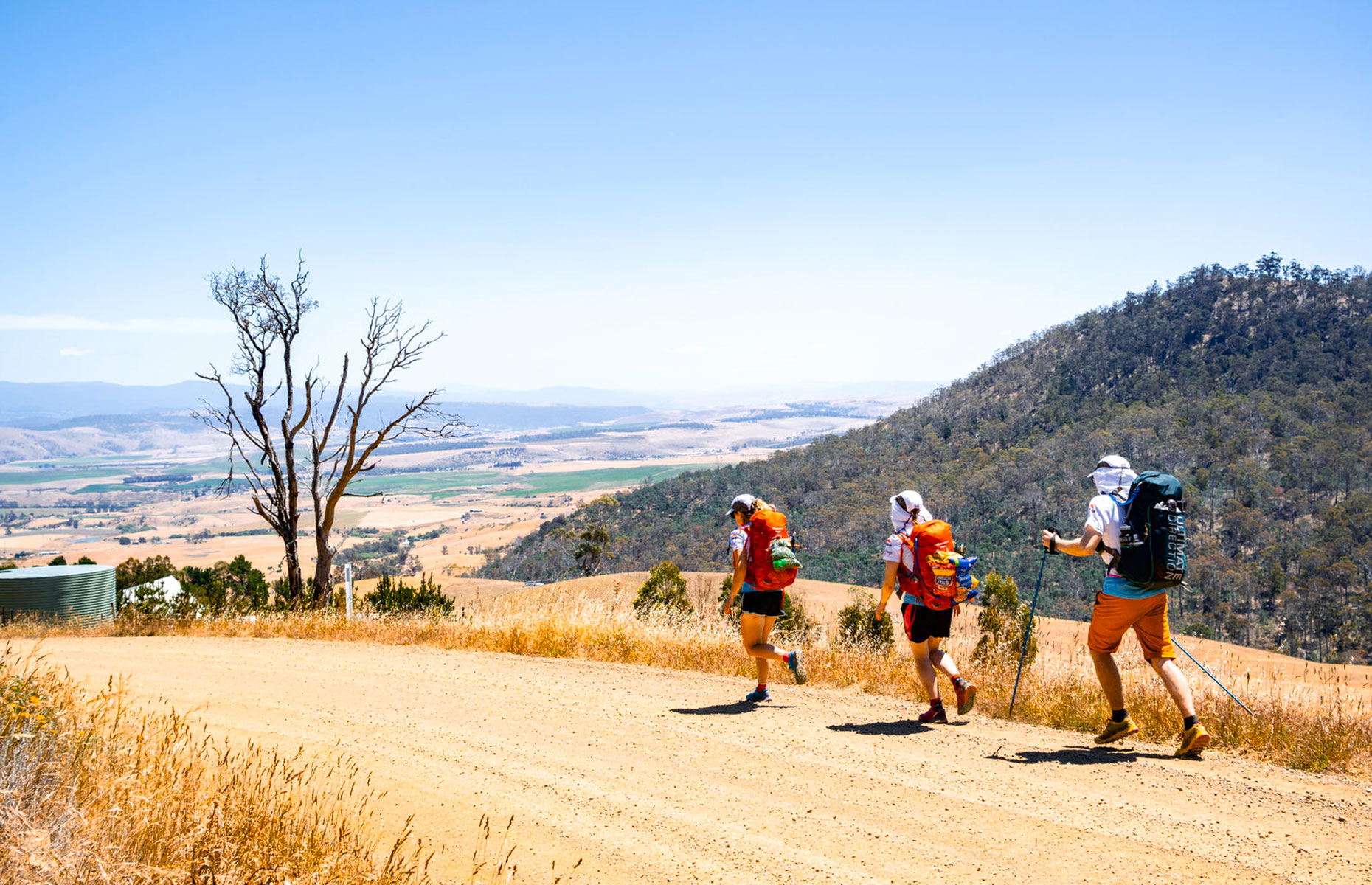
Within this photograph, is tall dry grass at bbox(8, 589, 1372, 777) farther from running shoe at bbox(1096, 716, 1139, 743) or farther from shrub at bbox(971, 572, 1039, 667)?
running shoe at bbox(1096, 716, 1139, 743)

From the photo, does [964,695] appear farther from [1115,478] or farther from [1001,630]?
[1001,630]

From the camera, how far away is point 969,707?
6.06m

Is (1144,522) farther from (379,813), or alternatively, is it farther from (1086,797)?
(379,813)

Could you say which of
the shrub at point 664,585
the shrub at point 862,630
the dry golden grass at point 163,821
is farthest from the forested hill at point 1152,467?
the dry golden grass at point 163,821

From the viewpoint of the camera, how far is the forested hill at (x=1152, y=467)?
132 feet

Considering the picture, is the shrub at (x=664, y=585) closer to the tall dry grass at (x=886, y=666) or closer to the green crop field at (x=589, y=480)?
the tall dry grass at (x=886, y=666)

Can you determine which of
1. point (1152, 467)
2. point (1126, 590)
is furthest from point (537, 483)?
point (1126, 590)

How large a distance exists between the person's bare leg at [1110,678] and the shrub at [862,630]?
1454 mm

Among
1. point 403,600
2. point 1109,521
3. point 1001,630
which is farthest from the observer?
point 1001,630

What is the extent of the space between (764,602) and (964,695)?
1.65 metres

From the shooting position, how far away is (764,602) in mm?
6727

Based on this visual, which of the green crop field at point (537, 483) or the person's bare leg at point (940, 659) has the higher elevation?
the person's bare leg at point (940, 659)

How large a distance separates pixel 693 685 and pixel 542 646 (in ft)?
7.70

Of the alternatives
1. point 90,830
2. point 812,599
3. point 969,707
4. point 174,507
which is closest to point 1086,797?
point 969,707
